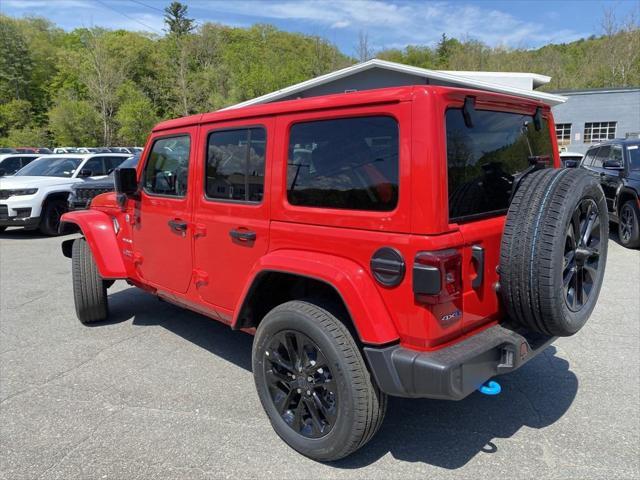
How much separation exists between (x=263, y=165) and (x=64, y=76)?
76.0 meters

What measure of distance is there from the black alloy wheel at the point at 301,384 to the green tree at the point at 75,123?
178ft

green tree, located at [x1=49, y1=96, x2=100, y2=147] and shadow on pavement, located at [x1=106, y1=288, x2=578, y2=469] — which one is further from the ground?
green tree, located at [x1=49, y1=96, x2=100, y2=147]

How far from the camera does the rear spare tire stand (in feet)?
7.66

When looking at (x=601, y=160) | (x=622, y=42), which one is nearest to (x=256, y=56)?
(x=622, y=42)

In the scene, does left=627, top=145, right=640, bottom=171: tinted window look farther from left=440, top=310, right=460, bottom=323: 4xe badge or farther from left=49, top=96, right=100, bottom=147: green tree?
left=49, top=96, right=100, bottom=147: green tree

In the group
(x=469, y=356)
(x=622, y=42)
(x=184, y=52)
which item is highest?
(x=184, y=52)

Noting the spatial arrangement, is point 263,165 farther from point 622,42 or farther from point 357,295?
point 622,42

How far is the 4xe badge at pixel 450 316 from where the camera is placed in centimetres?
230

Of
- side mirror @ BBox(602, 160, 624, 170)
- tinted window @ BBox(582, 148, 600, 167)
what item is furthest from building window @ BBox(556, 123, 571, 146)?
side mirror @ BBox(602, 160, 624, 170)

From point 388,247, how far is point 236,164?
4.28 ft

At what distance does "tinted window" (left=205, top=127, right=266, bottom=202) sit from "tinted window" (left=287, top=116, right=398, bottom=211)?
0.28 meters

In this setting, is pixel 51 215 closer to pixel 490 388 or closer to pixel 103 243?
pixel 103 243

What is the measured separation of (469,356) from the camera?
2291mm

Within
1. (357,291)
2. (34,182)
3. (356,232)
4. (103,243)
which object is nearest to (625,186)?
(356,232)
